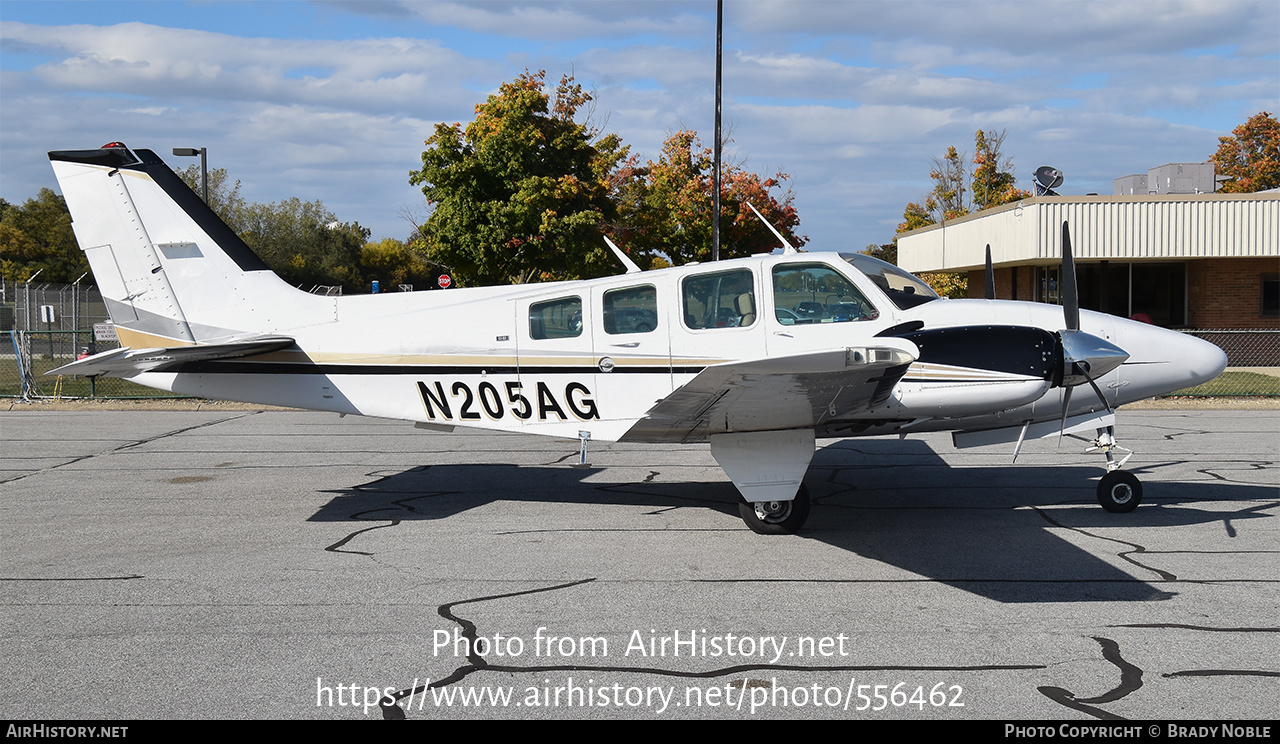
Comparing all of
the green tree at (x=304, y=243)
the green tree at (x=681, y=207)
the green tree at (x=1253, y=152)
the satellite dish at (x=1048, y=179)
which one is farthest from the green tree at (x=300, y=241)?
the green tree at (x=1253, y=152)

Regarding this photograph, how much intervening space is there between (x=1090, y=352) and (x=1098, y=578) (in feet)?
6.98

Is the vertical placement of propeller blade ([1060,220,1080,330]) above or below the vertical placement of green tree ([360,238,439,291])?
below

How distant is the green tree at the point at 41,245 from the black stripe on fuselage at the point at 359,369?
53578 mm

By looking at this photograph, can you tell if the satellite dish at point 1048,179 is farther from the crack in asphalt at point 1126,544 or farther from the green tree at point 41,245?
the green tree at point 41,245

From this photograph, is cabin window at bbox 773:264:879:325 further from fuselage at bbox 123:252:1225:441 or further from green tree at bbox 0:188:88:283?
green tree at bbox 0:188:88:283

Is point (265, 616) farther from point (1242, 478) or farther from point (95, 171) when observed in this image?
point (1242, 478)

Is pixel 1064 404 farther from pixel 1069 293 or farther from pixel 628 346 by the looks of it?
pixel 628 346

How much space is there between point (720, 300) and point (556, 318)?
153 cm

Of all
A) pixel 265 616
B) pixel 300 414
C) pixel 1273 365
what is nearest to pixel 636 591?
pixel 265 616

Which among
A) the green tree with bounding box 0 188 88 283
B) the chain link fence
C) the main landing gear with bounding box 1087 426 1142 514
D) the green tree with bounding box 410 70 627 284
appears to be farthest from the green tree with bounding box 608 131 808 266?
the green tree with bounding box 0 188 88 283

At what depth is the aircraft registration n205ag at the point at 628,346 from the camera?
26.1 ft

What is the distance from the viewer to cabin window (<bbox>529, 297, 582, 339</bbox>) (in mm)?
→ 8695

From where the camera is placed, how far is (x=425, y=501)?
9.78 meters

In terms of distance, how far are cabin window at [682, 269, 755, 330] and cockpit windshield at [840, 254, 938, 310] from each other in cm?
93
